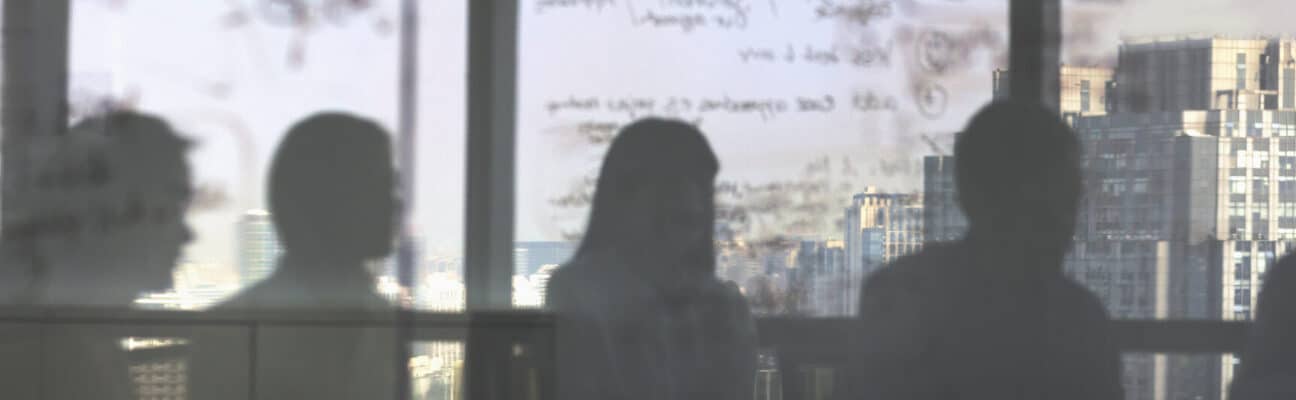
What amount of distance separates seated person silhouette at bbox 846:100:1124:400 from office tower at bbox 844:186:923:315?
0.03 metres

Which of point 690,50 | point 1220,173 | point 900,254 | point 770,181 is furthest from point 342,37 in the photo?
point 1220,173

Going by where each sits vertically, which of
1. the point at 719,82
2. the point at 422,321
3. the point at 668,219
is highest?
the point at 719,82

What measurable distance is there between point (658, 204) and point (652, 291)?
144mm

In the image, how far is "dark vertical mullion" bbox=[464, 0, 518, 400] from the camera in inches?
82.3

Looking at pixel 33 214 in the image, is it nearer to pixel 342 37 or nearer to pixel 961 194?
pixel 342 37

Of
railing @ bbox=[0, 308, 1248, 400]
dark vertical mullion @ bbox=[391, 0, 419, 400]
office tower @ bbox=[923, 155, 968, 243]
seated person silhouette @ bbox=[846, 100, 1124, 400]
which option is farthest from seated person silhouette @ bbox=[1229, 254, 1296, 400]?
dark vertical mullion @ bbox=[391, 0, 419, 400]

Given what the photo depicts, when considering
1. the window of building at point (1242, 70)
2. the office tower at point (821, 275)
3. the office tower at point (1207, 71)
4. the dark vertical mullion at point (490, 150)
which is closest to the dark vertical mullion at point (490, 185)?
the dark vertical mullion at point (490, 150)

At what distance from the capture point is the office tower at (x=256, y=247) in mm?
2172

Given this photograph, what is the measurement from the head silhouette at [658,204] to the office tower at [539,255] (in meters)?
0.03

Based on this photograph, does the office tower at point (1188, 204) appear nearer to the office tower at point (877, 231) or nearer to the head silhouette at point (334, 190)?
the office tower at point (877, 231)

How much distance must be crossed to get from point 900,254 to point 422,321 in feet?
2.64

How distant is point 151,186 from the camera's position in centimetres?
224

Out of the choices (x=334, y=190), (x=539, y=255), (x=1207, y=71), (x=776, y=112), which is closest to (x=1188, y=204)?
(x=1207, y=71)

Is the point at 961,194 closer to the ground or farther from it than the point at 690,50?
closer to the ground
